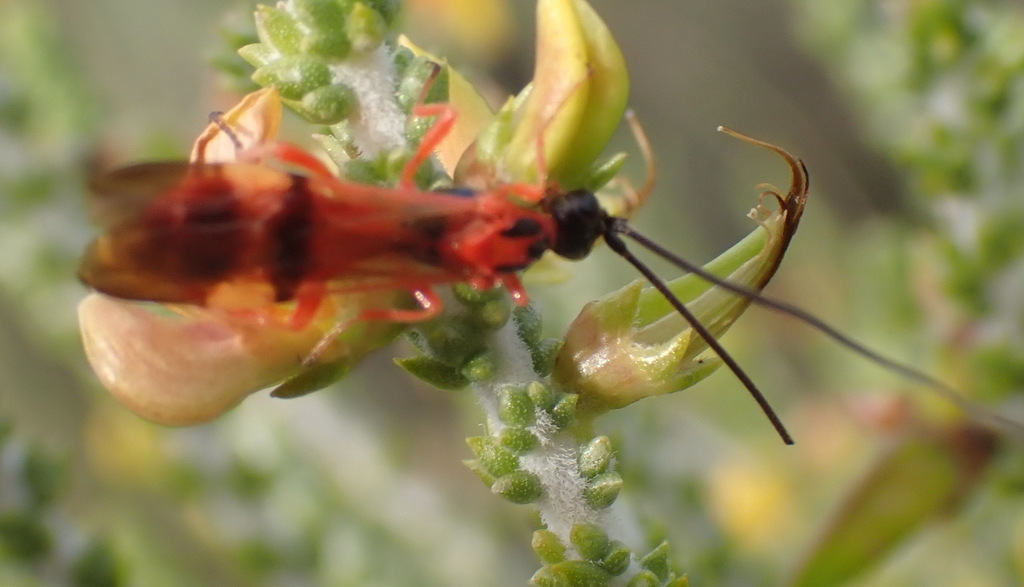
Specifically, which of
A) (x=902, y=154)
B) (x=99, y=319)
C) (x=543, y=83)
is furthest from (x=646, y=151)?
(x=902, y=154)

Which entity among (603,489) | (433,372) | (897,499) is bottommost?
(897,499)

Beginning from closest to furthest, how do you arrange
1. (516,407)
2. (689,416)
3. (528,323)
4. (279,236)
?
(516,407) → (528,323) → (279,236) → (689,416)

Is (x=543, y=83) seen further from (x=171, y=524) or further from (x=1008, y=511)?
(x=171, y=524)

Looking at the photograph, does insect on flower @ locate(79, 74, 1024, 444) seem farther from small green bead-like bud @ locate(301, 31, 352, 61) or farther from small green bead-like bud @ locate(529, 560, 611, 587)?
small green bead-like bud @ locate(529, 560, 611, 587)

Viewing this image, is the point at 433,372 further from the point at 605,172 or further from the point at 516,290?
the point at 605,172


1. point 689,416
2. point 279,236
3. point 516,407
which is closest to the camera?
point 516,407

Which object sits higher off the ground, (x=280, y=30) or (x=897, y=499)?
(x=280, y=30)

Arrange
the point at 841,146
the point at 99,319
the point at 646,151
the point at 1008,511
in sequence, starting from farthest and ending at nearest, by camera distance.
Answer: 1. the point at 841,146
2. the point at 1008,511
3. the point at 646,151
4. the point at 99,319

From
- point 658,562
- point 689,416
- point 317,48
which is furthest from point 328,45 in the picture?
point 689,416
